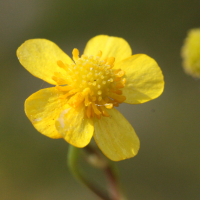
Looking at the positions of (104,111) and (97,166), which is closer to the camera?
(104,111)

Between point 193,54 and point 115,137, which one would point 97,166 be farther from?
point 193,54

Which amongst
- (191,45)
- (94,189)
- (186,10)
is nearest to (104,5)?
(186,10)

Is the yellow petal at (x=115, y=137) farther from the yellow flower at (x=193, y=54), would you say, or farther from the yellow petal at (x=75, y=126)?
the yellow flower at (x=193, y=54)

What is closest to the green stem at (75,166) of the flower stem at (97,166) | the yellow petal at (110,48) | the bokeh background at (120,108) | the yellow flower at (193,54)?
the flower stem at (97,166)

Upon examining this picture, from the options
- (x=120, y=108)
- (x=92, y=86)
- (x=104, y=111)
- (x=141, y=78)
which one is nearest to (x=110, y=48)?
(x=141, y=78)

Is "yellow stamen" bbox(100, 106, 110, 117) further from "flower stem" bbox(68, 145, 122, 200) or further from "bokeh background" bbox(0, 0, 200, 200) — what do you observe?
"bokeh background" bbox(0, 0, 200, 200)

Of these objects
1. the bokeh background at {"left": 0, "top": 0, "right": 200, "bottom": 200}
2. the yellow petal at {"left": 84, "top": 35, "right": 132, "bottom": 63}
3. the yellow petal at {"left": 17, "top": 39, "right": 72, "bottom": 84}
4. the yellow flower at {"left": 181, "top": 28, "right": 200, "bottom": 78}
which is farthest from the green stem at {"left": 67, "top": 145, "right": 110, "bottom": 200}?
the bokeh background at {"left": 0, "top": 0, "right": 200, "bottom": 200}
